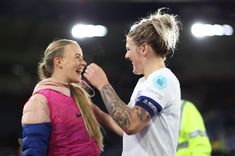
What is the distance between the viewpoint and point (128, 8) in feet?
18.5

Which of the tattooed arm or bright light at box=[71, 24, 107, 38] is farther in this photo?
bright light at box=[71, 24, 107, 38]

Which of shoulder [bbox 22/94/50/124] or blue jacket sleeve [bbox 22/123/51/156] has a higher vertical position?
shoulder [bbox 22/94/50/124]

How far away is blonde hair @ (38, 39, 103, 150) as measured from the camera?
8.21ft

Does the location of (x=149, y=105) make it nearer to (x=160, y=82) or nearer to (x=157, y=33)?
(x=160, y=82)

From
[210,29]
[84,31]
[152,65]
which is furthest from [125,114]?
[210,29]

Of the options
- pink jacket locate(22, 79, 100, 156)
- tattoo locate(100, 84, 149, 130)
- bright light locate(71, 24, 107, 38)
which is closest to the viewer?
tattoo locate(100, 84, 149, 130)

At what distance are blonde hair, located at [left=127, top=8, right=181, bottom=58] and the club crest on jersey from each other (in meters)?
0.14

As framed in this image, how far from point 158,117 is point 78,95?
0.44m

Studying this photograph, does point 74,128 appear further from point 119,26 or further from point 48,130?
point 119,26

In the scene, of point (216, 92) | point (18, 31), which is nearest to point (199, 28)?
point (216, 92)

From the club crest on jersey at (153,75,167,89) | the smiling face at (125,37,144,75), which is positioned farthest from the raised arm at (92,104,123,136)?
the club crest on jersey at (153,75,167,89)

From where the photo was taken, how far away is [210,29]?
7402 mm

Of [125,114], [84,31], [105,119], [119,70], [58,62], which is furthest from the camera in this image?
[119,70]

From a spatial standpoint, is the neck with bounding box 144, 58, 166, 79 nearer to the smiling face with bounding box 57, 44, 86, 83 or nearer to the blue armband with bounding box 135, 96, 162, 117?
the blue armband with bounding box 135, 96, 162, 117
